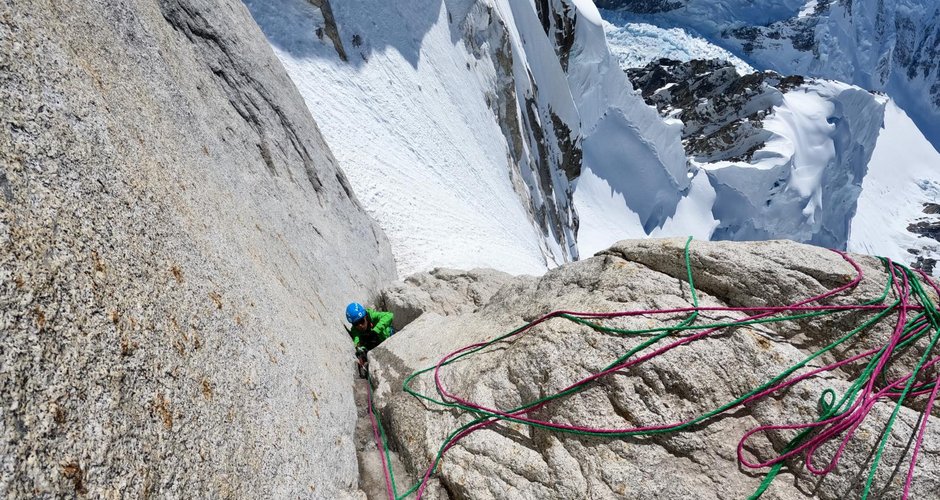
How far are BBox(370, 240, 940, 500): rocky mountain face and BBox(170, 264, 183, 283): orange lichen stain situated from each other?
2096 millimetres

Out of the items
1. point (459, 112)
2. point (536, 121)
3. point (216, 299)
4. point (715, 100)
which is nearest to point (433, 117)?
point (459, 112)

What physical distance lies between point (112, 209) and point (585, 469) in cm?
303

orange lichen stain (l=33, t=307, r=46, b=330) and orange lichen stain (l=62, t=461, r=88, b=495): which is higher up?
orange lichen stain (l=33, t=307, r=46, b=330)

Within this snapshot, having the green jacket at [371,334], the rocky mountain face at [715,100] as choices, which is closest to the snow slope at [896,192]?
the rocky mountain face at [715,100]

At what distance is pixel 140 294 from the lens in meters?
2.09

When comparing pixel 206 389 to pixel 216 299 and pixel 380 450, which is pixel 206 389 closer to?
pixel 216 299

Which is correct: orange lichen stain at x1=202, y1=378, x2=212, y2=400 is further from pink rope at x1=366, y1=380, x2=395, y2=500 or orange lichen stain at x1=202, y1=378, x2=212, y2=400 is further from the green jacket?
the green jacket

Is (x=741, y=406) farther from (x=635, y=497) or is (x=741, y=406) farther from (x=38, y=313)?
(x=38, y=313)

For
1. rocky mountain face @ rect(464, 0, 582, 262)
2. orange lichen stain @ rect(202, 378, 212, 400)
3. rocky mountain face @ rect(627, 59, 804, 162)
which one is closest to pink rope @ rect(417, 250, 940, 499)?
orange lichen stain @ rect(202, 378, 212, 400)

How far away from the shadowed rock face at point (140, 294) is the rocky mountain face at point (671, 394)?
983mm

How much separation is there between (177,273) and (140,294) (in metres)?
0.34

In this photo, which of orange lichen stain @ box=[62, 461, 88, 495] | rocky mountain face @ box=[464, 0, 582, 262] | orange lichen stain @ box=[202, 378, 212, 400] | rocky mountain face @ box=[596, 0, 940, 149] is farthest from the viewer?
rocky mountain face @ box=[596, 0, 940, 149]

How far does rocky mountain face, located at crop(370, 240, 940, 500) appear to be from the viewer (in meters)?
2.85

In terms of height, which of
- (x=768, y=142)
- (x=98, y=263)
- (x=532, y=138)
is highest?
(x=768, y=142)
